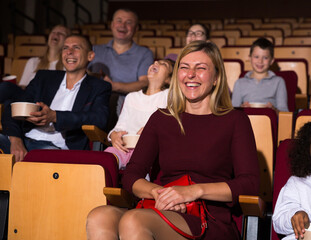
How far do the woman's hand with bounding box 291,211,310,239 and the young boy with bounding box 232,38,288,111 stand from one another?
2.95 ft

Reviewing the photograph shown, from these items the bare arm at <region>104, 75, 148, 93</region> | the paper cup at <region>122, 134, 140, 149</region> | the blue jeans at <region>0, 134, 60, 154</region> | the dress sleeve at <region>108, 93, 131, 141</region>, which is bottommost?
the blue jeans at <region>0, 134, 60, 154</region>

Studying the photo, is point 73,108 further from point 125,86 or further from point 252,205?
point 252,205

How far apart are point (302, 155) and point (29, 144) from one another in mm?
754

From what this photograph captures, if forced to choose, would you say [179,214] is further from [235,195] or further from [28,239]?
[28,239]

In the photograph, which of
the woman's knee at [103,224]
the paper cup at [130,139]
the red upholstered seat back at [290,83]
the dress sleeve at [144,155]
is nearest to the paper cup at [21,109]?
the paper cup at [130,139]

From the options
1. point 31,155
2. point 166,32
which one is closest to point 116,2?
point 166,32

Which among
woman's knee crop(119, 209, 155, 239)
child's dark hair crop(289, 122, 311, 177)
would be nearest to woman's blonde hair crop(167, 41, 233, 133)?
child's dark hair crop(289, 122, 311, 177)

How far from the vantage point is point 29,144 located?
1.40 meters

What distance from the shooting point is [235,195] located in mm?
896

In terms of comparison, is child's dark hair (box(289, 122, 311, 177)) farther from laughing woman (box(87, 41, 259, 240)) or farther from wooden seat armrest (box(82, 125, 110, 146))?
wooden seat armrest (box(82, 125, 110, 146))

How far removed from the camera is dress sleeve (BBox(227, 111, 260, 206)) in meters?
0.90

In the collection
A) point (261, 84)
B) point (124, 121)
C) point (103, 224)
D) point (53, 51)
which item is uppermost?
point (53, 51)

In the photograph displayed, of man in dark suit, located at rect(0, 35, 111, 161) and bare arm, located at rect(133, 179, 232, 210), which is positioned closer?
bare arm, located at rect(133, 179, 232, 210)

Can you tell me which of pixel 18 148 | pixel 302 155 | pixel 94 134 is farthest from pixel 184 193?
pixel 18 148
